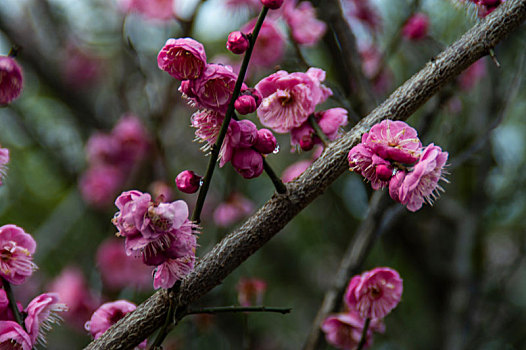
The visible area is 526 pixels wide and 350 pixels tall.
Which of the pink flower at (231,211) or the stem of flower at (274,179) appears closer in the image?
the stem of flower at (274,179)

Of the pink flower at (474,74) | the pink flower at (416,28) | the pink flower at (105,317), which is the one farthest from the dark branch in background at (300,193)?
the pink flower at (474,74)

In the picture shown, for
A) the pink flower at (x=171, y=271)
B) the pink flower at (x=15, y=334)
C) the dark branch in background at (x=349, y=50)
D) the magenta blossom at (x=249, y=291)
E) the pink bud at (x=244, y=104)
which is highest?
the dark branch in background at (x=349, y=50)

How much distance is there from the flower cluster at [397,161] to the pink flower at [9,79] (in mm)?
795

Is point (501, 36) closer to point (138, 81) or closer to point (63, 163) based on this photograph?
point (138, 81)

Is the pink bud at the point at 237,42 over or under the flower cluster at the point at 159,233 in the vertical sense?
over

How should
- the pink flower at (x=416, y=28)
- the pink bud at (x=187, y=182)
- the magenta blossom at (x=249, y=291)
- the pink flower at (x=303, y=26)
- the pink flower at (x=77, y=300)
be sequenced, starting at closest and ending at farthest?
the pink bud at (x=187, y=182)
the magenta blossom at (x=249, y=291)
the pink flower at (x=303, y=26)
the pink flower at (x=416, y=28)
the pink flower at (x=77, y=300)

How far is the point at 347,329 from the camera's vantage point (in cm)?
132

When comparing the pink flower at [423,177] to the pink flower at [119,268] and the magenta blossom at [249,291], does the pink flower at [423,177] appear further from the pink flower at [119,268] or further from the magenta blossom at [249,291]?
the pink flower at [119,268]

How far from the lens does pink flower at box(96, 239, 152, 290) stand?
2.89 meters

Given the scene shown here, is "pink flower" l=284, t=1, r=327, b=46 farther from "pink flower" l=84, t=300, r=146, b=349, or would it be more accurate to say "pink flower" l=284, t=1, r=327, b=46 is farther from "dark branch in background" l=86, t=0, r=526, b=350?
"pink flower" l=84, t=300, r=146, b=349

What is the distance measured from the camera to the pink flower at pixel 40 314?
3.14 ft

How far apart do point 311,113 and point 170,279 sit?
52 centimetres

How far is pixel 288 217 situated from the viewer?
0.99m

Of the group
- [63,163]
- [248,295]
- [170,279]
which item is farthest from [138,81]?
[170,279]
